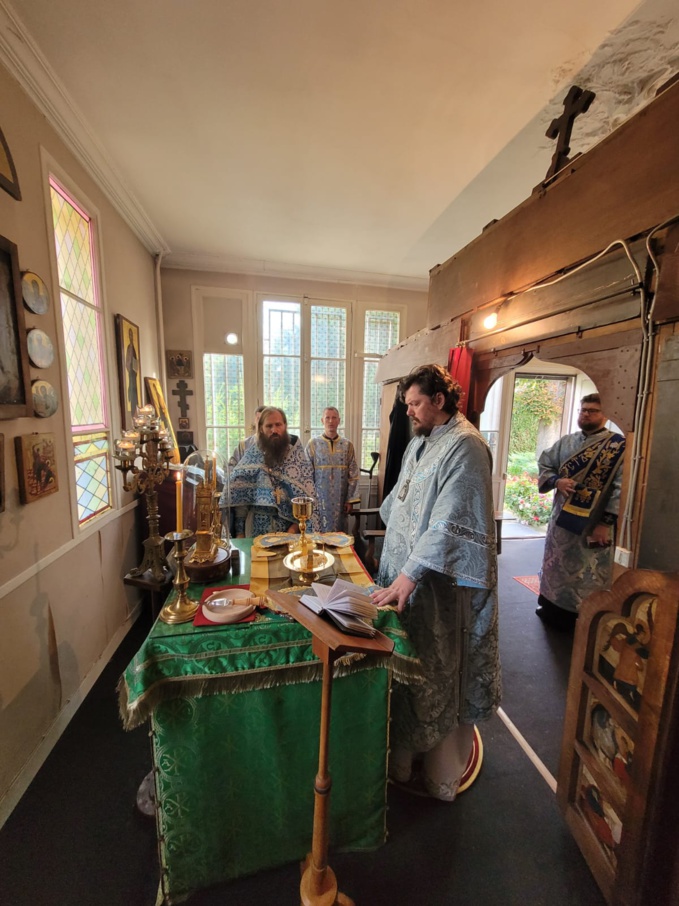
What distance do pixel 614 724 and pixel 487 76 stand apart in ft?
9.40

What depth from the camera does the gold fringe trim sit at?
0.96 meters

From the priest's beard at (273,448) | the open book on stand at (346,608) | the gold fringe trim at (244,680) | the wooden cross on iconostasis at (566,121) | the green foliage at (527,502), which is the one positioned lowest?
the green foliage at (527,502)

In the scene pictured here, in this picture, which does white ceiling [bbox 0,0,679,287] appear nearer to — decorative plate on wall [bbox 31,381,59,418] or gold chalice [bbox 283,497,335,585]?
decorative plate on wall [bbox 31,381,59,418]

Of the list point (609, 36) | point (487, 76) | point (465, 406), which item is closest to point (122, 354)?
point (465, 406)

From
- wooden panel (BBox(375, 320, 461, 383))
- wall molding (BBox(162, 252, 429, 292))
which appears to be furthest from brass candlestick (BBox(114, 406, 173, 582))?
wall molding (BBox(162, 252, 429, 292))

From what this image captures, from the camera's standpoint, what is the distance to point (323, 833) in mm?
983

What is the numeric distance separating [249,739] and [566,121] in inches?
111

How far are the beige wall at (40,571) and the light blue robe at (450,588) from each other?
5.67 ft

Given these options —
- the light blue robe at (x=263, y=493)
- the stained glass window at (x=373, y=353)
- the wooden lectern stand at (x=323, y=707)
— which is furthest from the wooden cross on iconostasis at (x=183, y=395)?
the wooden lectern stand at (x=323, y=707)

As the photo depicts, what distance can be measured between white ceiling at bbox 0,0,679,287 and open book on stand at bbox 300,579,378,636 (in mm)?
2211

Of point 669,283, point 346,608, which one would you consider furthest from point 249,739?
point 669,283

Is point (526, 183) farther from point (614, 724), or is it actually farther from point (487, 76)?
point (614, 724)

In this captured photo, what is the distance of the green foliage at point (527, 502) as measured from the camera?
555 centimetres

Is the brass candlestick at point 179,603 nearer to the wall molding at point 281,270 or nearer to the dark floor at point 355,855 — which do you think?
the dark floor at point 355,855
